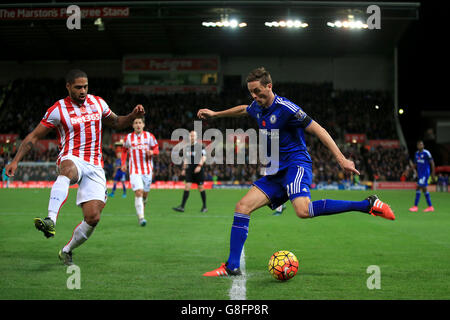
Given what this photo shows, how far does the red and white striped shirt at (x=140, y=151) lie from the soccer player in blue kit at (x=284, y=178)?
5.54m

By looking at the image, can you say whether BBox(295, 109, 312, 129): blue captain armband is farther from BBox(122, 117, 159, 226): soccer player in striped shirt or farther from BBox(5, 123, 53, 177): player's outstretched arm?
BBox(122, 117, 159, 226): soccer player in striped shirt

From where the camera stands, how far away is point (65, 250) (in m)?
5.52

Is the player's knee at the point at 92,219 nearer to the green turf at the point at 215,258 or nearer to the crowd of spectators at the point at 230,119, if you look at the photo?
the green turf at the point at 215,258

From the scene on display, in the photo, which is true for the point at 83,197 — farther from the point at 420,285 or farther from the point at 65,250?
the point at 420,285

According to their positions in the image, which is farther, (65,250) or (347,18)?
→ (347,18)

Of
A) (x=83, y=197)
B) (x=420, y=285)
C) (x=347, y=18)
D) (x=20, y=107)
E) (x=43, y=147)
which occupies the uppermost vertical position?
(x=347, y=18)

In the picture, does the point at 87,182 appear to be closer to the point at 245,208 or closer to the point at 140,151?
the point at 245,208

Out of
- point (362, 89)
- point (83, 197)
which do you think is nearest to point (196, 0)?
point (362, 89)

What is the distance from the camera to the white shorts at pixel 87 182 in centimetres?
527

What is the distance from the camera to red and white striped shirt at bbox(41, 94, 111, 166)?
17.2 feet

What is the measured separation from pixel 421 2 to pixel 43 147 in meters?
28.1

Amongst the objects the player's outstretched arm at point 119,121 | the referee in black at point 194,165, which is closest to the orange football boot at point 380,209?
the player's outstretched arm at point 119,121

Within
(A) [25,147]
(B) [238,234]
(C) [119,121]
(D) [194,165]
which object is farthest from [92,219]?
(D) [194,165]

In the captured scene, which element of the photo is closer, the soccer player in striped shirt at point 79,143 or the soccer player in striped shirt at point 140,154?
the soccer player in striped shirt at point 79,143
